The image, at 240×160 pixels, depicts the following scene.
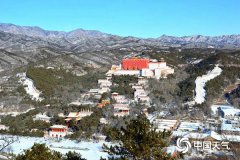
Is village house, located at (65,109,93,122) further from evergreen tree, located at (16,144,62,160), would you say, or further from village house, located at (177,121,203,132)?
evergreen tree, located at (16,144,62,160)

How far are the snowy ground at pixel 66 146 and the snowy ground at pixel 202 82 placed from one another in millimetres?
17718

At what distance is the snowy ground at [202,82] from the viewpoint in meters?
46.6

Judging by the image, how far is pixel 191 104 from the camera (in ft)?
146

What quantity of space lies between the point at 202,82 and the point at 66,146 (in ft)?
88.8

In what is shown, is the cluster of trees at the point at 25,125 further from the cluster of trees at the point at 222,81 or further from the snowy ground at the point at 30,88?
the cluster of trees at the point at 222,81

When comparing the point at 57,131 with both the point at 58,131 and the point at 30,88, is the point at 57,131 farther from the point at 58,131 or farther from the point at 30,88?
the point at 30,88

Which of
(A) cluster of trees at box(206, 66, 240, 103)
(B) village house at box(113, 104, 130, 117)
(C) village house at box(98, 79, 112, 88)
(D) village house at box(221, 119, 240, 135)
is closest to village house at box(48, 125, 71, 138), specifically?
(B) village house at box(113, 104, 130, 117)

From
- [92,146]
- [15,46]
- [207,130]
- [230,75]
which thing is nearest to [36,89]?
[92,146]

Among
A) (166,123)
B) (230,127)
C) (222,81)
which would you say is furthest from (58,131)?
(222,81)

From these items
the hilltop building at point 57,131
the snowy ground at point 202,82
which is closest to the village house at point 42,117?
the hilltop building at point 57,131

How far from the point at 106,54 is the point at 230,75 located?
39782 mm

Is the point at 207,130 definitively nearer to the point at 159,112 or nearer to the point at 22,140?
the point at 159,112

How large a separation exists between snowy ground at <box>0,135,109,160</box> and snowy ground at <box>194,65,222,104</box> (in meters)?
17.7

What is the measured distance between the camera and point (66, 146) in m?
31.3
